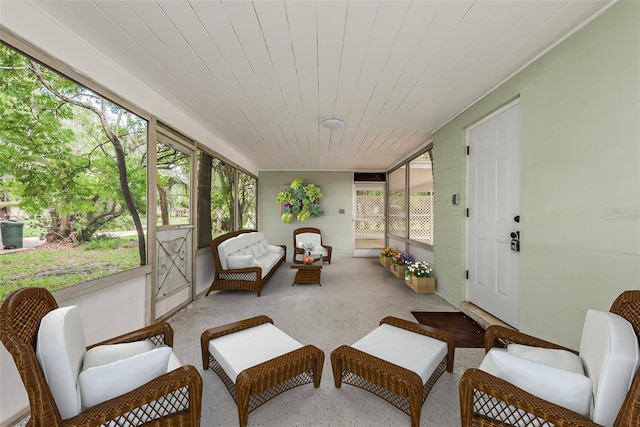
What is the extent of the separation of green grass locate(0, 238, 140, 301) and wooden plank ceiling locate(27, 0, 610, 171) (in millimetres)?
1610

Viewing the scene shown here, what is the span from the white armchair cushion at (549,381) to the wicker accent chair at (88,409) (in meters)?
1.53

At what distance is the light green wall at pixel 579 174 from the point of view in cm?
146

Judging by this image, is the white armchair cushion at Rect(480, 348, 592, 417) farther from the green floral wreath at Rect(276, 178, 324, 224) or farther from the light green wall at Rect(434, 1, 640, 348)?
the green floral wreath at Rect(276, 178, 324, 224)

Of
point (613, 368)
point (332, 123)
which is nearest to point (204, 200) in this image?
point (332, 123)

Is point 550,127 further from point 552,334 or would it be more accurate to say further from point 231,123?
point 231,123

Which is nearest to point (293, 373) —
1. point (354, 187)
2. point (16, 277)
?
point (16, 277)

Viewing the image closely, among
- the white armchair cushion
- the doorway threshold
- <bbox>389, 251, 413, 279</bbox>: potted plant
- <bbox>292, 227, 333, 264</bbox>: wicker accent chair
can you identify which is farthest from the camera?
<bbox>292, 227, 333, 264</bbox>: wicker accent chair

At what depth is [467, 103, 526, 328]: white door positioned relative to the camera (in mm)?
2428

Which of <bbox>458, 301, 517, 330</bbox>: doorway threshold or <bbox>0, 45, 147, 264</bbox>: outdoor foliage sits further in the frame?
<bbox>458, 301, 517, 330</bbox>: doorway threshold

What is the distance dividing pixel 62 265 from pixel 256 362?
1.61 m

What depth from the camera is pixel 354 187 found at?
718 cm

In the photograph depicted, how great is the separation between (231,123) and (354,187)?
4413 millimetres

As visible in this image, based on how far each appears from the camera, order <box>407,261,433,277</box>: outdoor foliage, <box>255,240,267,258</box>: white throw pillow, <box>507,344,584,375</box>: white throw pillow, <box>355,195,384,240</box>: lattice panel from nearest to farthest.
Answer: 1. <box>507,344,584,375</box>: white throw pillow
2. <box>407,261,433,277</box>: outdoor foliage
3. <box>255,240,267,258</box>: white throw pillow
4. <box>355,195,384,240</box>: lattice panel

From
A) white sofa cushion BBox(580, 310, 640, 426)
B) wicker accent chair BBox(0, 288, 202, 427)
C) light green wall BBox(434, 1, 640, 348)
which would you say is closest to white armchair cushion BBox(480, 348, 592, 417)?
white sofa cushion BBox(580, 310, 640, 426)
